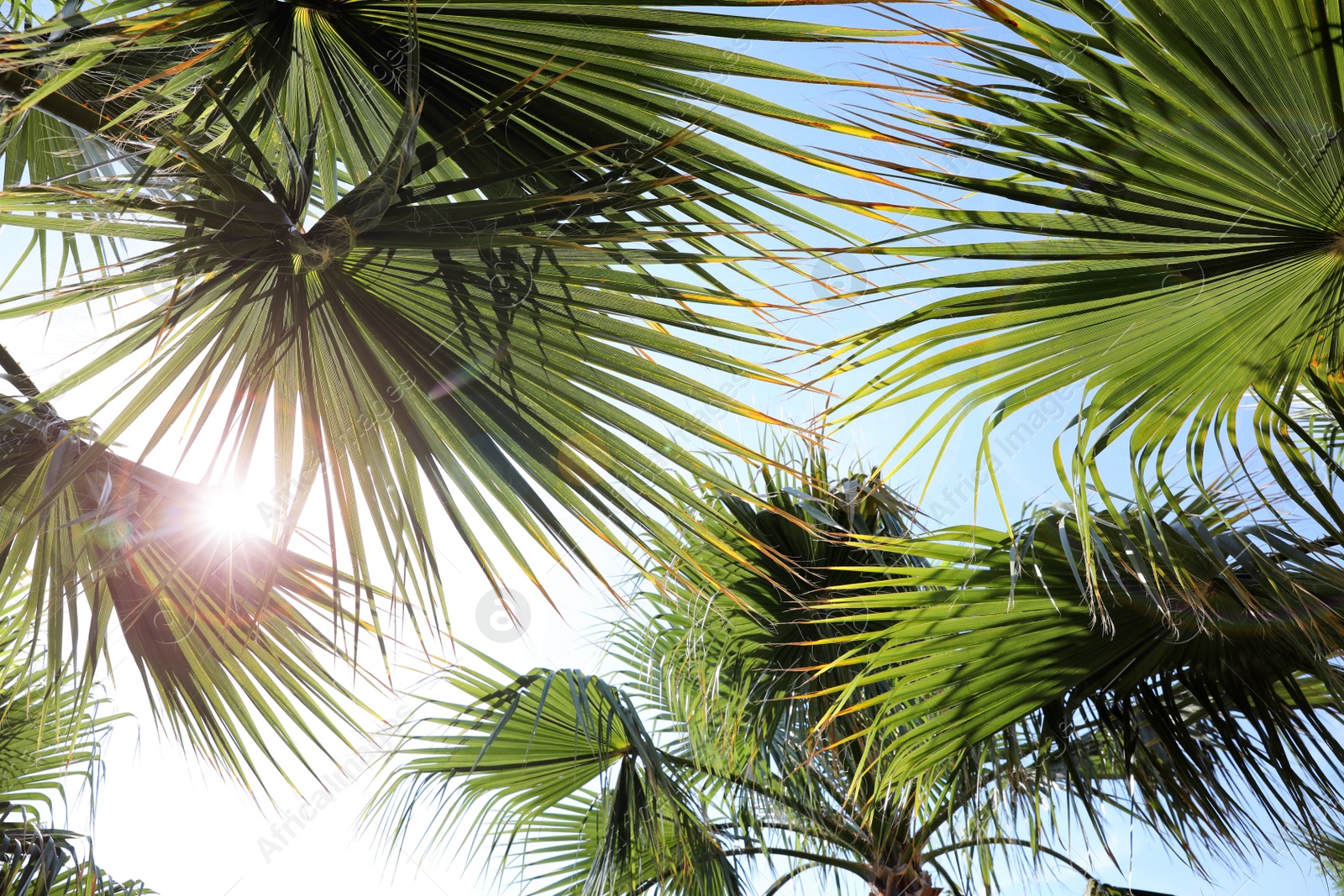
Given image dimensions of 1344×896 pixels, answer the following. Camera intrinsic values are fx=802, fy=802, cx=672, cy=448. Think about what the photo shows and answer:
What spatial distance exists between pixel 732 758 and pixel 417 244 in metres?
2.09

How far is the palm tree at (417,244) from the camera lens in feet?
3.31

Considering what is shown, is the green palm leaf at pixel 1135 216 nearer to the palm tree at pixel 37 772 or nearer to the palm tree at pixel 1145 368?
the palm tree at pixel 1145 368

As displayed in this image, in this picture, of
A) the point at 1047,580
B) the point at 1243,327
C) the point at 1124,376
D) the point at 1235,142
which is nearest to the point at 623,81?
the point at 1235,142

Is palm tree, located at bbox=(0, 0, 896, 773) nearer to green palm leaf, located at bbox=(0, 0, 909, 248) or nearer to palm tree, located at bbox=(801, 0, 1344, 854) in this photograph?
green palm leaf, located at bbox=(0, 0, 909, 248)

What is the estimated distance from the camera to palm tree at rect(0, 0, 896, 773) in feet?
3.31

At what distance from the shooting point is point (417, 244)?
3.40ft

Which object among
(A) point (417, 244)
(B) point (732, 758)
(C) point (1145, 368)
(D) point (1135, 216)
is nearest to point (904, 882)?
(B) point (732, 758)

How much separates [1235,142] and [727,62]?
0.69 m

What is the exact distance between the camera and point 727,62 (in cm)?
106

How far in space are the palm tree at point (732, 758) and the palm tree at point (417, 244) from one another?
1.16 metres

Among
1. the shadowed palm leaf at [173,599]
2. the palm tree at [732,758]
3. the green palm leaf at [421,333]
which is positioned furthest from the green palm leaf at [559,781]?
the green palm leaf at [421,333]

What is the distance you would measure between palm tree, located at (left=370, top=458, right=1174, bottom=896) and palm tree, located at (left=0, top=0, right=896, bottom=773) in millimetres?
1156

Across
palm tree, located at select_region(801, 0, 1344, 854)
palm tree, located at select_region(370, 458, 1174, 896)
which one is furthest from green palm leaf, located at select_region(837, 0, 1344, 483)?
palm tree, located at select_region(370, 458, 1174, 896)

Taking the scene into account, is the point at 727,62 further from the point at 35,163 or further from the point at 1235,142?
the point at 35,163
